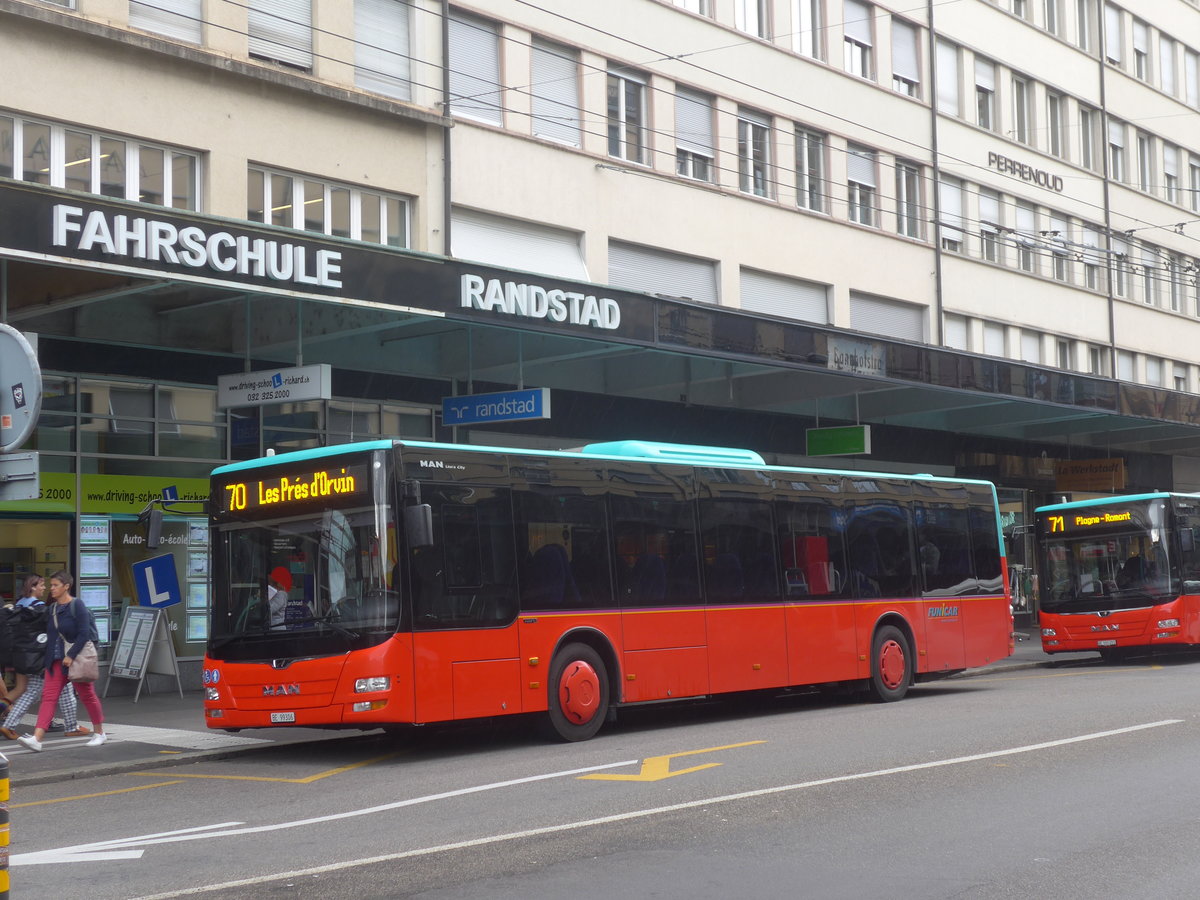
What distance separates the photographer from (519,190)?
23422 mm

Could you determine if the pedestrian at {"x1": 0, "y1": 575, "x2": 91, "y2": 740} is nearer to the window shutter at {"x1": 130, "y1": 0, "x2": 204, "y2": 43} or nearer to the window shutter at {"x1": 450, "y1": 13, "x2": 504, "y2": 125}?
the window shutter at {"x1": 130, "y1": 0, "x2": 204, "y2": 43}

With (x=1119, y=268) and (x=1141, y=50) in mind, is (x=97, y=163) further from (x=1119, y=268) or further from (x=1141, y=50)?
(x=1141, y=50)

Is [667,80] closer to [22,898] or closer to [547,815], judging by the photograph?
[547,815]

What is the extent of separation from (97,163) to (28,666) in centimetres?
619

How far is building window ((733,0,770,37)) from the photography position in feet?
93.7

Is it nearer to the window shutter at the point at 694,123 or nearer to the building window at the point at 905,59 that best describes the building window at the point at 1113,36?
the building window at the point at 905,59

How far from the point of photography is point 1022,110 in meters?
37.6

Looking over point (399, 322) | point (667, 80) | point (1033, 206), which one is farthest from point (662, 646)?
point (1033, 206)

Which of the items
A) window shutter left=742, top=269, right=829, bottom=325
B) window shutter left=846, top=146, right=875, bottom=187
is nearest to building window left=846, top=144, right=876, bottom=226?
window shutter left=846, top=146, right=875, bottom=187

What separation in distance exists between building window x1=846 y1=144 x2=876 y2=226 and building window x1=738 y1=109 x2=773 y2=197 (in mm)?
2759

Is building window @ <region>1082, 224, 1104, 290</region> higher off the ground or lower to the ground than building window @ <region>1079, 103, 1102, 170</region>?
lower

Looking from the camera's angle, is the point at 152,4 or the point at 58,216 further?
the point at 152,4

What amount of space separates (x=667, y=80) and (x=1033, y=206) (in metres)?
14.4

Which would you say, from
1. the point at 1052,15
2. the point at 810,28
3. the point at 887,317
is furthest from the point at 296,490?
the point at 1052,15
